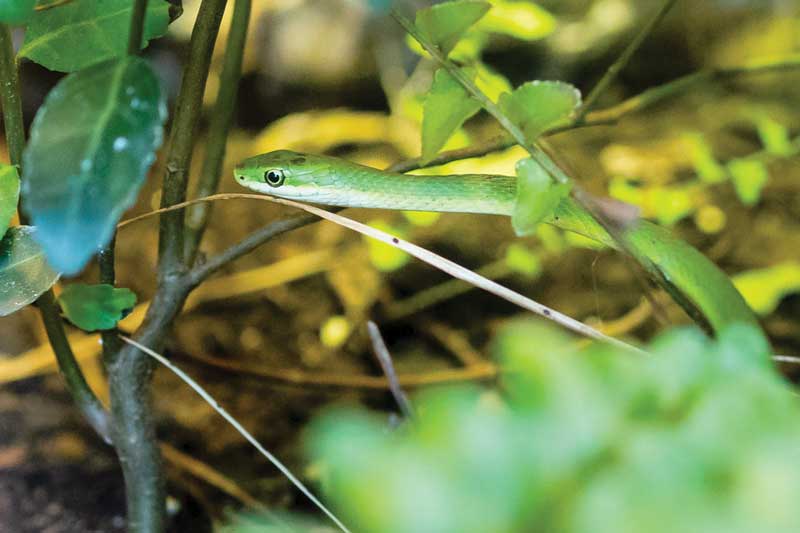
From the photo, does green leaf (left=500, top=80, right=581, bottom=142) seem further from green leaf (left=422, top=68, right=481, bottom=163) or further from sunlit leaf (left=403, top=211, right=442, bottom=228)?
sunlit leaf (left=403, top=211, right=442, bottom=228)

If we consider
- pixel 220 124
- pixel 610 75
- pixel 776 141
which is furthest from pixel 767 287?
pixel 220 124

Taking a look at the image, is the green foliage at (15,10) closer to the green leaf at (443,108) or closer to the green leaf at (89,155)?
the green leaf at (89,155)

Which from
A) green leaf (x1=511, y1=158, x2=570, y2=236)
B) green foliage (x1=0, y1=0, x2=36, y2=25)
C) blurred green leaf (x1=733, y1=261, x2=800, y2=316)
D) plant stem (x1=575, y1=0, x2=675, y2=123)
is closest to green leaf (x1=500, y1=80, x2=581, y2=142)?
green leaf (x1=511, y1=158, x2=570, y2=236)

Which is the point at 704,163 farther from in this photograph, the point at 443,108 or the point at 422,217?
the point at 443,108

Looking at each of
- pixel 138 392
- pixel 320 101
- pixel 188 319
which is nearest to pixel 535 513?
pixel 138 392

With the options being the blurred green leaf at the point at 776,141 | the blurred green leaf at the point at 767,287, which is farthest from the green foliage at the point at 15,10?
the blurred green leaf at the point at 776,141
